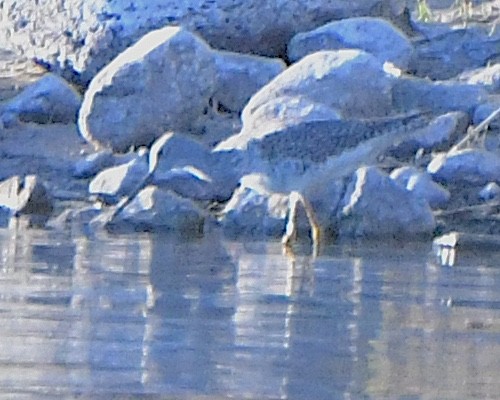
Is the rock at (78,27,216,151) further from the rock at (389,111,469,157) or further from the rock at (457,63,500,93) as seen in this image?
the rock at (457,63,500,93)

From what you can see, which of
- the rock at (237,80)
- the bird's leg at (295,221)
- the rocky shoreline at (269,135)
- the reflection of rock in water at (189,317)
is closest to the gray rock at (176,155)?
the rocky shoreline at (269,135)

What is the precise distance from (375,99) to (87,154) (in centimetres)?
238

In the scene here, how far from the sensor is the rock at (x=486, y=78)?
612 inches

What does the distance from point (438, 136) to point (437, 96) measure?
1.02 metres

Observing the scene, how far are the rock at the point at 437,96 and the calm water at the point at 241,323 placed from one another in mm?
3767

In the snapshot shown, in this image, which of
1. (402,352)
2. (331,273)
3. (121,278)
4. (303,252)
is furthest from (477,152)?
(402,352)

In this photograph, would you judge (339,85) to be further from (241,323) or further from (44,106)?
(241,323)

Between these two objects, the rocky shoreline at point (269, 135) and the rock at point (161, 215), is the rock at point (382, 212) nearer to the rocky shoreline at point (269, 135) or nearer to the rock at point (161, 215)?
the rocky shoreline at point (269, 135)

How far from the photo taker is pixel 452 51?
17.1 m

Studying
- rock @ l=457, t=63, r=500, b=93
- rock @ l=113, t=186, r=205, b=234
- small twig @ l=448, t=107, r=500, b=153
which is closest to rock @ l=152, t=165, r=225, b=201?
rock @ l=113, t=186, r=205, b=234

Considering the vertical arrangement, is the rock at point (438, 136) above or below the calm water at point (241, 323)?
above

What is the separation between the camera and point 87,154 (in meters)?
14.9

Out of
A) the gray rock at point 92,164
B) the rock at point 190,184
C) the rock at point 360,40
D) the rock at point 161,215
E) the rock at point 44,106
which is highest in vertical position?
the rock at point 360,40

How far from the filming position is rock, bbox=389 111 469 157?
14117 mm
